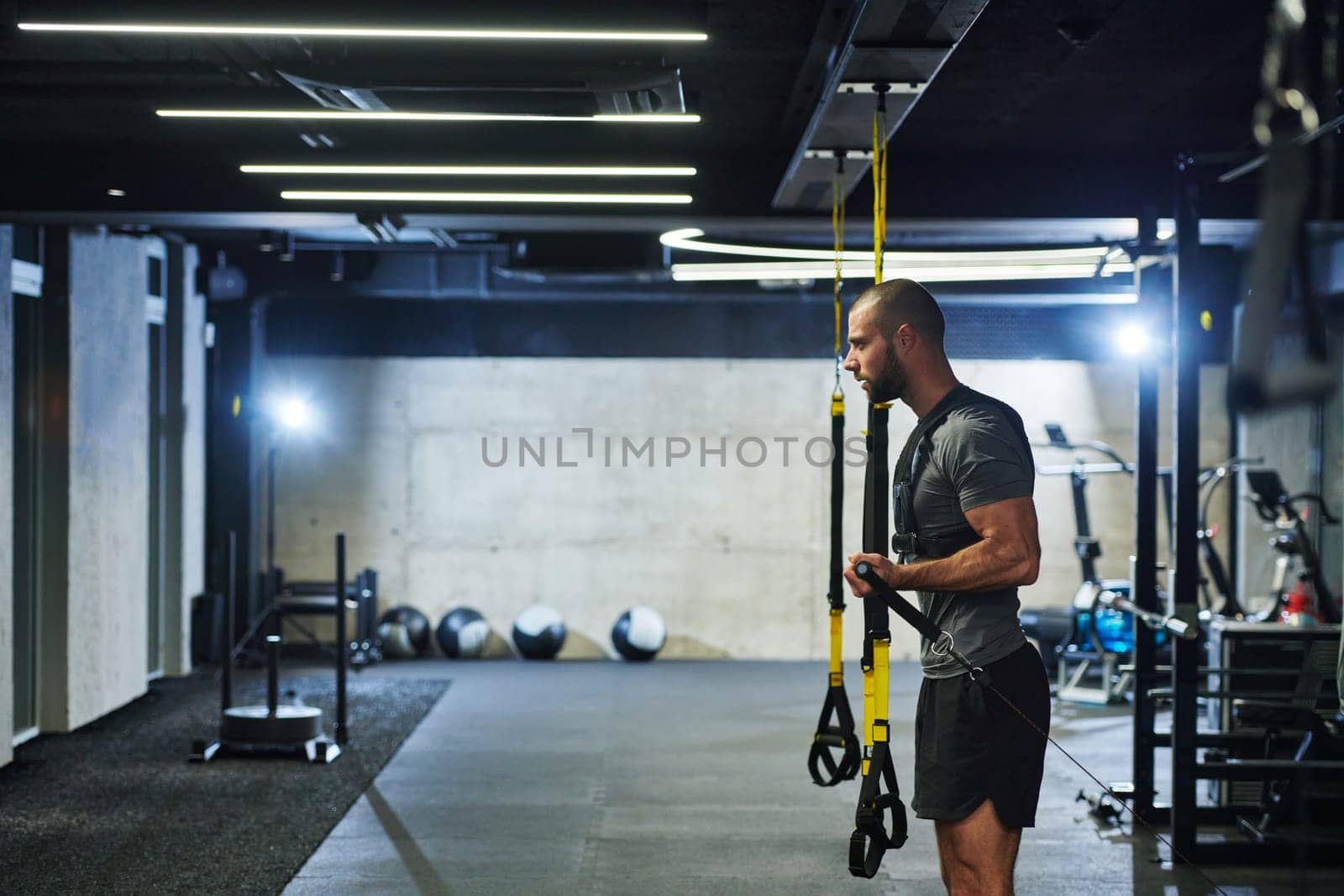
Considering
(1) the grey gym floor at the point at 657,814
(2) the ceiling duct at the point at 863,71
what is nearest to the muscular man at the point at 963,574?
(2) the ceiling duct at the point at 863,71

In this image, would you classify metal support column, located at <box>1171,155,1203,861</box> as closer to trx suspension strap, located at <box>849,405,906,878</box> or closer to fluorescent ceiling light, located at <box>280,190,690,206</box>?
fluorescent ceiling light, located at <box>280,190,690,206</box>

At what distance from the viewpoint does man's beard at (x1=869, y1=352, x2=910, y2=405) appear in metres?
2.48

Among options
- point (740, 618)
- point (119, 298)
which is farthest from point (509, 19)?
point (740, 618)

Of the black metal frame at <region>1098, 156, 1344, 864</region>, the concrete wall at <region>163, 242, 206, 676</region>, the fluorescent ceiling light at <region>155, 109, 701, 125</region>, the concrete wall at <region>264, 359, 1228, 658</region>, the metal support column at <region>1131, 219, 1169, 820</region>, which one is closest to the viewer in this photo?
the fluorescent ceiling light at <region>155, 109, 701, 125</region>

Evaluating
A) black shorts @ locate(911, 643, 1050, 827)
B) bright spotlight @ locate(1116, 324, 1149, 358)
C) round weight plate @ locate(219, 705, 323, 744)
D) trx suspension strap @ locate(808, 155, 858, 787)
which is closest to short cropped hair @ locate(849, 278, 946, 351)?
trx suspension strap @ locate(808, 155, 858, 787)

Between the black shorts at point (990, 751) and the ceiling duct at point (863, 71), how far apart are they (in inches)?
56.2

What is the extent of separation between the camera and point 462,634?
855cm

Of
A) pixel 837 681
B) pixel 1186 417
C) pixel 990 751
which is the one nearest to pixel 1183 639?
pixel 1186 417

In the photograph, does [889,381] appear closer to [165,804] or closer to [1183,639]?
[1183,639]

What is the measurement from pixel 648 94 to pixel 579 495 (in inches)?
212

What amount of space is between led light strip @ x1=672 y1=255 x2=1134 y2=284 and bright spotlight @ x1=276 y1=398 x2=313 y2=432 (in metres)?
2.84

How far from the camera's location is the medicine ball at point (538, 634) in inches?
337

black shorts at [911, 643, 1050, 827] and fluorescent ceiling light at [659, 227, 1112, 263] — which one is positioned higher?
fluorescent ceiling light at [659, 227, 1112, 263]

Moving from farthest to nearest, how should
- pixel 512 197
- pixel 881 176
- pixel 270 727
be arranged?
1. pixel 270 727
2. pixel 512 197
3. pixel 881 176
